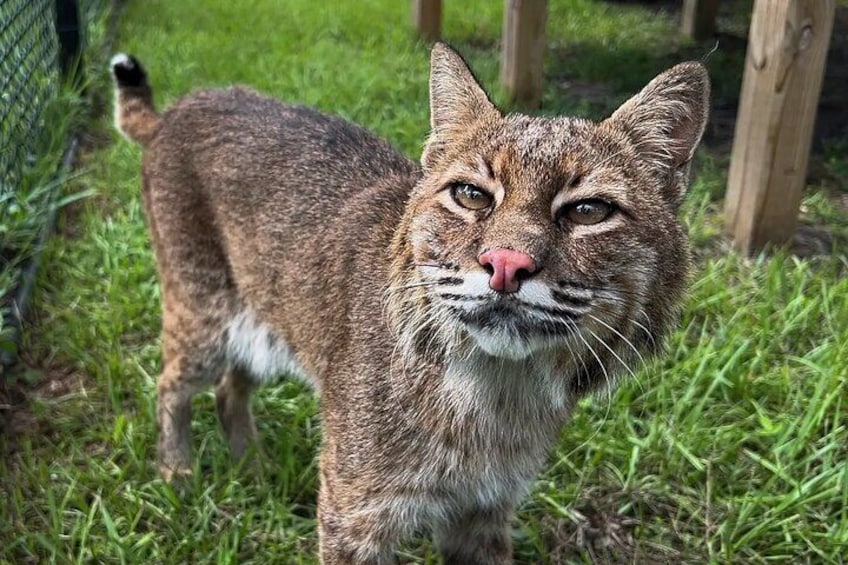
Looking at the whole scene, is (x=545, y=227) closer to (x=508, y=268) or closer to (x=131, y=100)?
(x=508, y=268)

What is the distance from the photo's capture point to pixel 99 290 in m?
4.36

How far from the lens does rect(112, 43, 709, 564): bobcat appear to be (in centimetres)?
205

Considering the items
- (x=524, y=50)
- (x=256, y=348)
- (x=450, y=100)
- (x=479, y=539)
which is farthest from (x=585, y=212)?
(x=524, y=50)

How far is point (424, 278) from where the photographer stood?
7.06 feet

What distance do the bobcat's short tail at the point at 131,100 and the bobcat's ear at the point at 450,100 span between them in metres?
1.52

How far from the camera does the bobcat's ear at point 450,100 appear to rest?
246 centimetres

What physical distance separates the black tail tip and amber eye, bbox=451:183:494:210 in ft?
6.55

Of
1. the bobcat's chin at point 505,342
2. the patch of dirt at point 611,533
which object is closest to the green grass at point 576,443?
the patch of dirt at point 611,533

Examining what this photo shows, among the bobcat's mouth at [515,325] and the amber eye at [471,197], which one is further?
the amber eye at [471,197]

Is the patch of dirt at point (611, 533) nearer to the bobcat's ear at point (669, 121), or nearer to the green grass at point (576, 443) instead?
the green grass at point (576, 443)

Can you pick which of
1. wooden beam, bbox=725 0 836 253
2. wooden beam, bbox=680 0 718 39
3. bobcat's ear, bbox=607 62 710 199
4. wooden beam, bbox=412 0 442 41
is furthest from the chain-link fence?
wooden beam, bbox=680 0 718 39

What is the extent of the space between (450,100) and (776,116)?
95.2 inches

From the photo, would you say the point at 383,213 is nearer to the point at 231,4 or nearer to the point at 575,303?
the point at 575,303

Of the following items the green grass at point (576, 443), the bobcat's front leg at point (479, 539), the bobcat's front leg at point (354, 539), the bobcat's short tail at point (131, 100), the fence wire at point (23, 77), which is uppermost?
the bobcat's short tail at point (131, 100)
